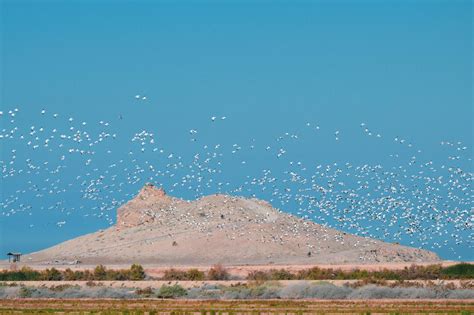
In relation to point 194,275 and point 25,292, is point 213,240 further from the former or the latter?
point 25,292

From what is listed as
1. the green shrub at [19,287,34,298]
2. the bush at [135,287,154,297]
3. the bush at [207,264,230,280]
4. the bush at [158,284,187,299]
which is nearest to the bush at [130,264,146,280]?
the bush at [207,264,230,280]

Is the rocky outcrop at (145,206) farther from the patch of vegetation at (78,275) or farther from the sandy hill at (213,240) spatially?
the patch of vegetation at (78,275)

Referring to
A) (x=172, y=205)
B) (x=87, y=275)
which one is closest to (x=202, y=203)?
(x=172, y=205)

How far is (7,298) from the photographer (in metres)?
67.4

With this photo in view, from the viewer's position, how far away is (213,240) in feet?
310

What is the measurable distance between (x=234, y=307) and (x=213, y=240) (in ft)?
125

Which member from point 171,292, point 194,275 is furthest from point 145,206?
point 171,292

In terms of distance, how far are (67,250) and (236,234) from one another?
1658cm

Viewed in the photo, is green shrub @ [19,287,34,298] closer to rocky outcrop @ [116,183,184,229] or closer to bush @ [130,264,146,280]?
bush @ [130,264,146,280]

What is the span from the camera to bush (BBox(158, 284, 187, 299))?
66.4m

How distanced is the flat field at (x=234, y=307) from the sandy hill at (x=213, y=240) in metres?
A: 26.7

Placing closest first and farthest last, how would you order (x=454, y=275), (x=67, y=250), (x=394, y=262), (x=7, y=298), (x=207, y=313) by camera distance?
(x=207, y=313) < (x=7, y=298) < (x=454, y=275) < (x=394, y=262) < (x=67, y=250)

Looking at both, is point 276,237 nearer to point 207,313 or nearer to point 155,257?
point 155,257

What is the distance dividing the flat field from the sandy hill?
26661 millimetres
